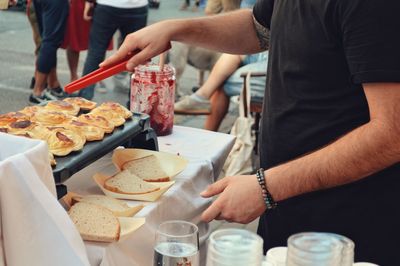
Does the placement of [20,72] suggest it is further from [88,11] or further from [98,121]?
[98,121]

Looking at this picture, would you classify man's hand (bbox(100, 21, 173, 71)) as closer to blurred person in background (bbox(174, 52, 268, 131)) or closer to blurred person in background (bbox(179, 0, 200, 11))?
blurred person in background (bbox(174, 52, 268, 131))

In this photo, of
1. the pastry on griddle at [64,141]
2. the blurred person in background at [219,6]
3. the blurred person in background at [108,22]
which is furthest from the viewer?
the blurred person in background at [219,6]

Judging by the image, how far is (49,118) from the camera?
6.99 ft

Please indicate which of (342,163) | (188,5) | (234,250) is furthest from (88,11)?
(188,5)

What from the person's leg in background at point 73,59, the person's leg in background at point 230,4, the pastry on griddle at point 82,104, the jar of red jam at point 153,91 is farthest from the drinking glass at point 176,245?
the person's leg in background at point 73,59

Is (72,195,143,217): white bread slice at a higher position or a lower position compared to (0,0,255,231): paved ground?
higher

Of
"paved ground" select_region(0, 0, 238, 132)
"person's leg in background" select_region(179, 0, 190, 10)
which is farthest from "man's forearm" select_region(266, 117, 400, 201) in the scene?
"person's leg in background" select_region(179, 0, 190, 10)

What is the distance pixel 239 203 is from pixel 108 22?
14.5 feet

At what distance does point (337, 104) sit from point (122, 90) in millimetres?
5570

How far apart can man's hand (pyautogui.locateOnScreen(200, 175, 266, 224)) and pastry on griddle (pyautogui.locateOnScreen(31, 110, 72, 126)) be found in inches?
24.2

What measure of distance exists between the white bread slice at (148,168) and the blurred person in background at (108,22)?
3.87 meters

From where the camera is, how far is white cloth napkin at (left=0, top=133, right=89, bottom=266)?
4.74 ft

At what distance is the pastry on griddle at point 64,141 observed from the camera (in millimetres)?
1875

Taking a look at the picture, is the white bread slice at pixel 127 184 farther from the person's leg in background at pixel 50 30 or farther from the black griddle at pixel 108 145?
the person's leg in background at pixel 50 30
